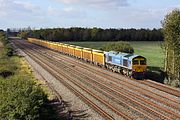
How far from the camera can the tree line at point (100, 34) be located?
158 meters

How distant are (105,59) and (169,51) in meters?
10.5

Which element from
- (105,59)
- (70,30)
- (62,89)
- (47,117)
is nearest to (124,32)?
(70,30)

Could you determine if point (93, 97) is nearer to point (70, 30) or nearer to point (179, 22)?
point (179, 22)

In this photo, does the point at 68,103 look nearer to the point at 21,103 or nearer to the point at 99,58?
the point at 21,103

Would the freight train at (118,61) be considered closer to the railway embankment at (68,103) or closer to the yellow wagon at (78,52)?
the yellow wagon at (78,52)

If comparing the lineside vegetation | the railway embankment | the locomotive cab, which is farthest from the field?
the lineside vegetation

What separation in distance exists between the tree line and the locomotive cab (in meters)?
118

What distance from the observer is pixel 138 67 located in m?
37.8

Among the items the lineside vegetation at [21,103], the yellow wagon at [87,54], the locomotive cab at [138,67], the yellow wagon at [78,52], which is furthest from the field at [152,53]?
the lineside vegetation at [21,103]

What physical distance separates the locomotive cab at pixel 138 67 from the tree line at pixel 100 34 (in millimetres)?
118410

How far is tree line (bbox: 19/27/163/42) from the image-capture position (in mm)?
157875

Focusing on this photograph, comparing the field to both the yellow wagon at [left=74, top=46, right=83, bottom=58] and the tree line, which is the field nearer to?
the yellow wagon at [left=74, top=46, right=83, bottom=58]

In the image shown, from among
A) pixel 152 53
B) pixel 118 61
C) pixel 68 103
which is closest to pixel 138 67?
pixel 118 61

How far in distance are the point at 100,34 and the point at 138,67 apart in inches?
4952
